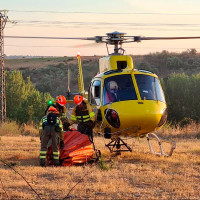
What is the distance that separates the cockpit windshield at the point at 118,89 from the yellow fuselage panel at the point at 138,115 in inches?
8.0

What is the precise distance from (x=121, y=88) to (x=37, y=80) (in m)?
74.5

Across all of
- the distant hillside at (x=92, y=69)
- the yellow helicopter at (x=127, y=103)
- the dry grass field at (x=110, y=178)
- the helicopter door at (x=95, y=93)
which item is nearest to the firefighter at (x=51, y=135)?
the dry grass field at (x=110, y=178)

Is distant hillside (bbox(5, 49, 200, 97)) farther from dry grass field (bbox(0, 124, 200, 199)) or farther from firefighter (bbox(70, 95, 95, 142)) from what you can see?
dry grass field (bbox(0, 124, 200, 199))

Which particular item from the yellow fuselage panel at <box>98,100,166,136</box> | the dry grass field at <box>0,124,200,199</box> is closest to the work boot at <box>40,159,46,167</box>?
the dry grass field at <box>0,124,200,199</box>

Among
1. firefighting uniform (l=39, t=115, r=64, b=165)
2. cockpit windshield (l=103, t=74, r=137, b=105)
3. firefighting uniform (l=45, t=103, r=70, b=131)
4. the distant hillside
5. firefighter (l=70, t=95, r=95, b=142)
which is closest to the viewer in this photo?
firefighting uniform (l=39, t=115, r=64, b=165)

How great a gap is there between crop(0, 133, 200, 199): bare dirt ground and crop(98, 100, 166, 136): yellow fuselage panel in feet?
3.39

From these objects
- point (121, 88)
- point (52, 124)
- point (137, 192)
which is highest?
point (121, 88)

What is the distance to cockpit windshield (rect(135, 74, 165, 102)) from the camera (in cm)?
1341

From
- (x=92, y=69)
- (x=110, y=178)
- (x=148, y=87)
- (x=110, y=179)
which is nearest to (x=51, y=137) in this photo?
(x=110, y=178)

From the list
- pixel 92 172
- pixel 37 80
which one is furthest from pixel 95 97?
pixel 37 80

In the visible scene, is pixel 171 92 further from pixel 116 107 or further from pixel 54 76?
pixel 54 76

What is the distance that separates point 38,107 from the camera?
118 feet

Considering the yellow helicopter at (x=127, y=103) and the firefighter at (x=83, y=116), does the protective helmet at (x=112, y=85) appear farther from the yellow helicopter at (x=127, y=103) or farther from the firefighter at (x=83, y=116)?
the firefighter at (x=83, y=116)

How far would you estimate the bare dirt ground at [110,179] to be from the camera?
29.7 ft
